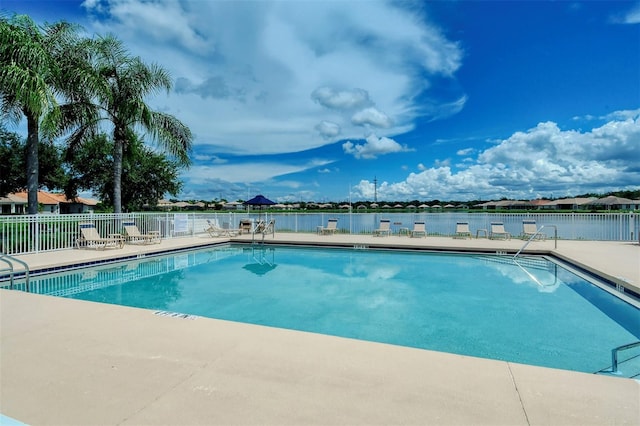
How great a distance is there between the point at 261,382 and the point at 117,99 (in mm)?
13589

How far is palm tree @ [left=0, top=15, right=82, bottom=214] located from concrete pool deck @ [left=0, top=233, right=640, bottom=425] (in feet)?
27.8

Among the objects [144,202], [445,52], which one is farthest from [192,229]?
[445,52]

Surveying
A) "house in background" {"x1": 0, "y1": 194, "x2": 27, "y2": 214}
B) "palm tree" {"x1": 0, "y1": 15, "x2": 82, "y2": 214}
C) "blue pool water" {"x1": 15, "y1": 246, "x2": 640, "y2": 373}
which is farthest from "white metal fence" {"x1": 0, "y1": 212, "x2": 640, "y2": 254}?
"house in background" {"x1": 0, "y1": 194, "x2": 27, "y2": 214}

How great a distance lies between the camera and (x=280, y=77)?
14.1m

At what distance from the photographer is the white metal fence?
9.55m

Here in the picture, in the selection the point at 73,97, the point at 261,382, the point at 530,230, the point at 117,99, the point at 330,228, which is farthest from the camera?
the point at 330,228

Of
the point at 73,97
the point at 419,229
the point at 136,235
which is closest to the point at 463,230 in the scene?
the point at 419,229

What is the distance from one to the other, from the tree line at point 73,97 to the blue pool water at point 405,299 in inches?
199

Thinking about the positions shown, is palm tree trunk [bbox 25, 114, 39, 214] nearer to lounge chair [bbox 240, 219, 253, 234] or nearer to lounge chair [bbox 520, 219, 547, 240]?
lounge chair [bbox 240, 219, 253, 234]

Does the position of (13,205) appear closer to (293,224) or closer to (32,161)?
(32,161)

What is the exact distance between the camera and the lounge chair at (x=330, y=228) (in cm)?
1587

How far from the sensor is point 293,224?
1725cm

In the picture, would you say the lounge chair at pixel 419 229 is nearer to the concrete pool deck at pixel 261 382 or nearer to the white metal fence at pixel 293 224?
the white metal fence at pixel 293 224

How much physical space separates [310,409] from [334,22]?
11.4m
